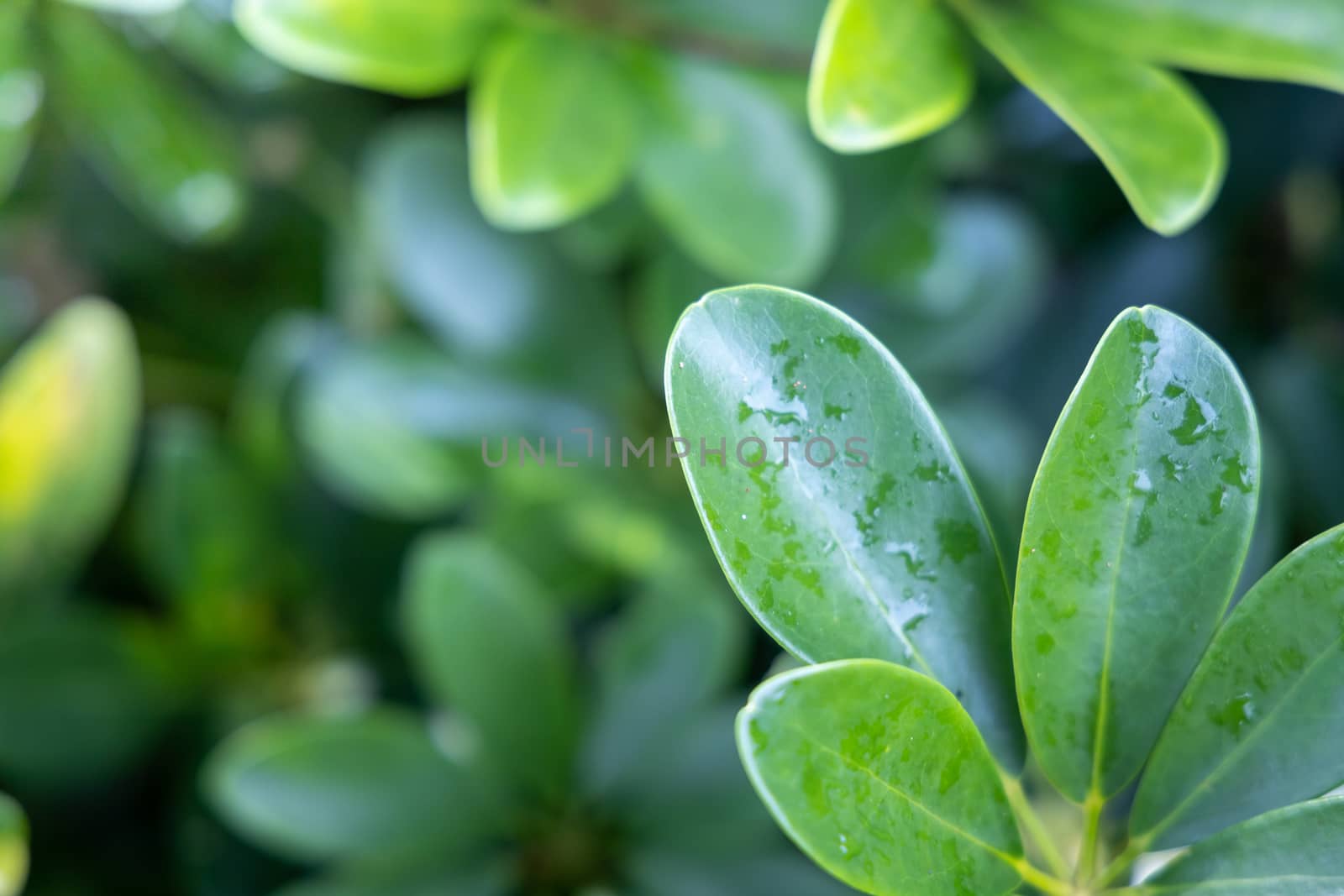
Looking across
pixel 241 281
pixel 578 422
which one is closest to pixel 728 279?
pixel 578 422

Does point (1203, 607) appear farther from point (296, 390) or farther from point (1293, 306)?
point (1293, 306)

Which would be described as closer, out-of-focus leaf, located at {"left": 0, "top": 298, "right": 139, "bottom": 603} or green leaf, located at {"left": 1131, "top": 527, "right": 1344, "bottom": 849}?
green leaf, located at {"left": 1131, "top": 527, "right": 1344, "bottom": 849}

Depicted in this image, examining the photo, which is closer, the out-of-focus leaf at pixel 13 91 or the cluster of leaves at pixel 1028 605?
the cluster of leaves at pixel 1028 605

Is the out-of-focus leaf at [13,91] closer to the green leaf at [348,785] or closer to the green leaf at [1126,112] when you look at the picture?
the green leaf at [348,785]

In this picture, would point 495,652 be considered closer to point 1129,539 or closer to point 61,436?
point 61,436

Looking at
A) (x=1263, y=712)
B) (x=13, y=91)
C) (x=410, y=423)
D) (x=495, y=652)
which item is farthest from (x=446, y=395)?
(x=1263, y=712)

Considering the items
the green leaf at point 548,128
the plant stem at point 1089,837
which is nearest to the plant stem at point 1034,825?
the plant stem at point 1089,837

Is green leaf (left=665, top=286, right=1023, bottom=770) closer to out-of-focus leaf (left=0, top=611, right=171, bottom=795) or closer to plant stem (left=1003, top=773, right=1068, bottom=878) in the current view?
plant stem (left=1003, top=773, right=1068, bottom=878)

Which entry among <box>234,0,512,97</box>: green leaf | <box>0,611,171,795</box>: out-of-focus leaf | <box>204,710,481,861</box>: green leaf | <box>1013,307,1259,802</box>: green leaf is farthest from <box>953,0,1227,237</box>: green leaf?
<box>0,611,171,795</box>: out-of-focus leaf

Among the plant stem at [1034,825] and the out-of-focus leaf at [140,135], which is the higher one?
the out-of-focus leaf at [140,135]
